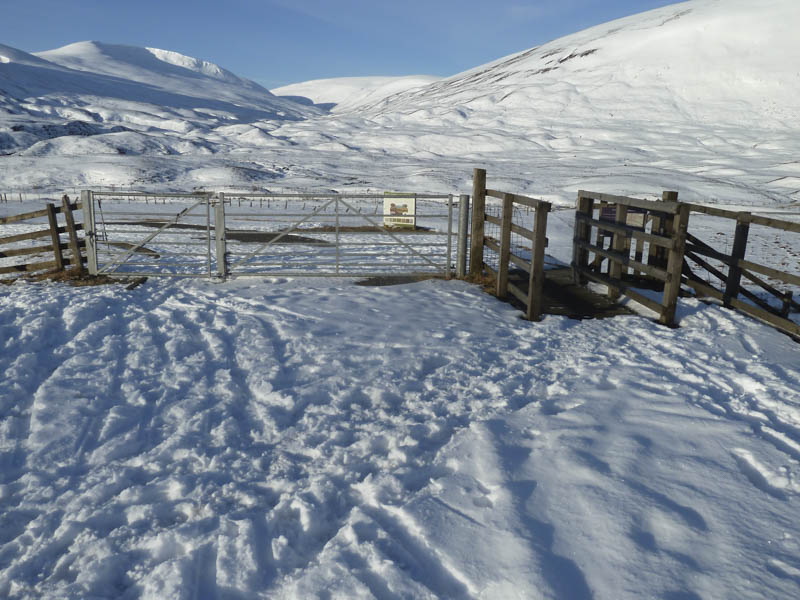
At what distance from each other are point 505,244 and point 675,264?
2.71m

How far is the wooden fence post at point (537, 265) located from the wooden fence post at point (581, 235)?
242 cm

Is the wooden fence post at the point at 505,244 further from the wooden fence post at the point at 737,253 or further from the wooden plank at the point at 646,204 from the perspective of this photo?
the wooden fence post at the point at 737,253

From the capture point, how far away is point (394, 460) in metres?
4.88

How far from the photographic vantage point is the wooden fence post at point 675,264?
8.06 m

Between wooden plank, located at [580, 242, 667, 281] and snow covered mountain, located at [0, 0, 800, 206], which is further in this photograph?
snow covered mountain, located at [0, 0, 800, 206]

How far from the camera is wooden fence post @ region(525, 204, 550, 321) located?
326 inches

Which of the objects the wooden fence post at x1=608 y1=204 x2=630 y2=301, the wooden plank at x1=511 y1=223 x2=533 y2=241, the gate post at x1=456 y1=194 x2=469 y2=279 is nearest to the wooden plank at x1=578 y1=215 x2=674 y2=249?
the wooden fence post at x1=608 y1=204 x2=630 y2=301

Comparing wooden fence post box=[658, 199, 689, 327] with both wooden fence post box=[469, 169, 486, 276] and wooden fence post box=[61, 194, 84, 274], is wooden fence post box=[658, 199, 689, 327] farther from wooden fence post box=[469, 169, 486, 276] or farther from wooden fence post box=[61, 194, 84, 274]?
wooden fence post box=[61, 194, 84, 274]

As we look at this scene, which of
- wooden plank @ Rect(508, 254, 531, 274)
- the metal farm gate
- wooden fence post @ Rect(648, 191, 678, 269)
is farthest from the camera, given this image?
the metal farm gate

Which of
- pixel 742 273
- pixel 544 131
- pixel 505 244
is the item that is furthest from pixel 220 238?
pixel 544 131

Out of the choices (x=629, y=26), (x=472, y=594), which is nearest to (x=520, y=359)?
(x=472, y=594)

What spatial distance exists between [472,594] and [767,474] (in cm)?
265

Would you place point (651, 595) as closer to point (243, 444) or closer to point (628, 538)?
point (628, 538)

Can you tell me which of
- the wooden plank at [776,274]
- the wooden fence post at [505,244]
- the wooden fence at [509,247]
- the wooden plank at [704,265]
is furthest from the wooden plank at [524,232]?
the wooden plank at [776,274]
